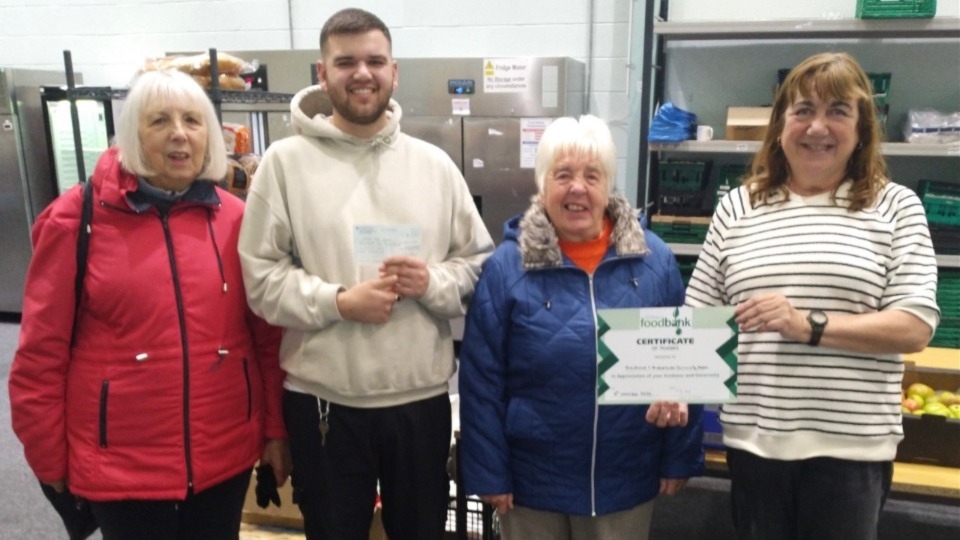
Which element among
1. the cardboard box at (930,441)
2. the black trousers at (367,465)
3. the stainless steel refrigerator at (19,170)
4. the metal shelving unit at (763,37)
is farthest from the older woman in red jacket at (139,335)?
the stainless steel refrigerator at (19,170)

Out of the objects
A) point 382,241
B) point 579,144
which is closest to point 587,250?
point 579,144

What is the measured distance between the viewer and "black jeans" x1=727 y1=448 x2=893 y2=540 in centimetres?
142

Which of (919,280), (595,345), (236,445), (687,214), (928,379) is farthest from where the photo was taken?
(687,214)

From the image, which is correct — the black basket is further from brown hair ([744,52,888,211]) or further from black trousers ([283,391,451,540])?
brown hair ([744,52,888,211])

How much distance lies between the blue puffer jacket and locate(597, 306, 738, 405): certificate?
0.06m

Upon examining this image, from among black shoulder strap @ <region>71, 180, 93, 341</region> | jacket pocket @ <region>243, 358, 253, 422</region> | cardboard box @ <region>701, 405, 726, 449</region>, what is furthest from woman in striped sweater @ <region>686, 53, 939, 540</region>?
black shoulder strap @ <region>71, 180, 93, 341</region>

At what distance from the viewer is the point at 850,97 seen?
1.41 m

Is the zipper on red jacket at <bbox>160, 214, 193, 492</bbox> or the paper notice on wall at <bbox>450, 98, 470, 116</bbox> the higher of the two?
the paper notice on wall at <bbox>450, 98, 470, 116</bbox>

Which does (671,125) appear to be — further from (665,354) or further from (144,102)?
(144,102)

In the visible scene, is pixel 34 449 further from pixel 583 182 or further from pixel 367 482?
pixel 583 182

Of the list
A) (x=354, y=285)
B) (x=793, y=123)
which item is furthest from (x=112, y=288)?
(x=793, y=123)

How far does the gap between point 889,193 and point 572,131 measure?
68 cm

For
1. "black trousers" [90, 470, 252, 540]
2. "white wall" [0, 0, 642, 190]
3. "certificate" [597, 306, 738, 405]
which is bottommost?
"black trousers" [90, 470, 252, 540]

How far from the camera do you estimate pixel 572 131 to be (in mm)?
1529
